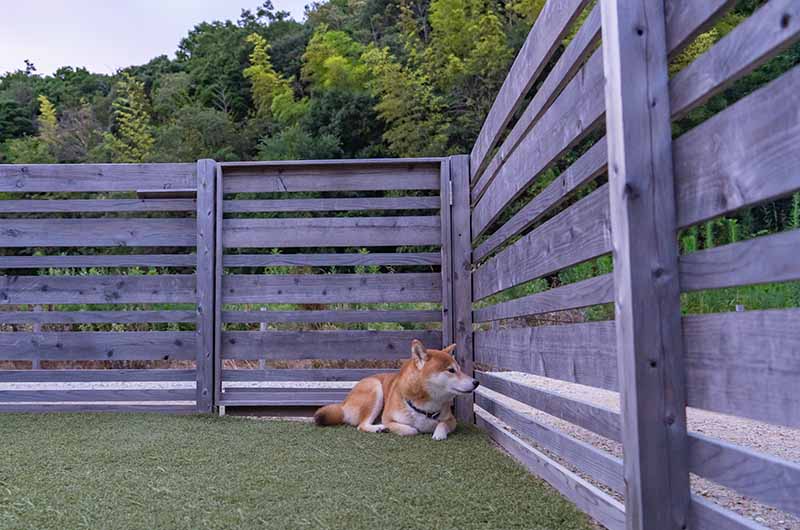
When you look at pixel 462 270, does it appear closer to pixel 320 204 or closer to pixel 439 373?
pixel 439 373

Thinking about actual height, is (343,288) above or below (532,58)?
below

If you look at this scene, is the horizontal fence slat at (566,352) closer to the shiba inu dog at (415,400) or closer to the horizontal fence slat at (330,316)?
the shiba inu dog at (415,400)

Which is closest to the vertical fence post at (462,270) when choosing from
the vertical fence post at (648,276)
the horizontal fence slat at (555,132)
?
the horizontal fence slat at (555,132)

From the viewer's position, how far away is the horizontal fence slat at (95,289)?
464 centimetres

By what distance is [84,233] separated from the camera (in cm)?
470

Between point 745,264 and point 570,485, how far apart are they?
1.43 meters

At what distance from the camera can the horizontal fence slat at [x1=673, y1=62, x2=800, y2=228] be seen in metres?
0.93

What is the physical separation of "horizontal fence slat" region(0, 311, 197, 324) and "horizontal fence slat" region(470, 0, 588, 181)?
2.59 meters

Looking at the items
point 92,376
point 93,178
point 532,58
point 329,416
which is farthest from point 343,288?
point 532,58

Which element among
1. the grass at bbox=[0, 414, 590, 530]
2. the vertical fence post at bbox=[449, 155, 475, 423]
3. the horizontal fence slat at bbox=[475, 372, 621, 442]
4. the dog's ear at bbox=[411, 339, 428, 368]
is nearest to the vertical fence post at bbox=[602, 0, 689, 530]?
the horizontal fence slat at bbox=[475, 372, 621, 442]

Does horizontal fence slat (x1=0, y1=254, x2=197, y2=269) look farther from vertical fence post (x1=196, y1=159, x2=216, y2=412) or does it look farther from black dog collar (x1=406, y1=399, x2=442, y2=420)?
black dog collar (x1=406, y1=399, x2=442, y2=420)

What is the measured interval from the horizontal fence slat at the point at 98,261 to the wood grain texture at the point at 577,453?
2812 millimetres

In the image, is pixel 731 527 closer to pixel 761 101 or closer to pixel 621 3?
pixel 761 101

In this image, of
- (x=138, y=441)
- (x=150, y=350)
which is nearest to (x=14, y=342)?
(x=150, y=350)
